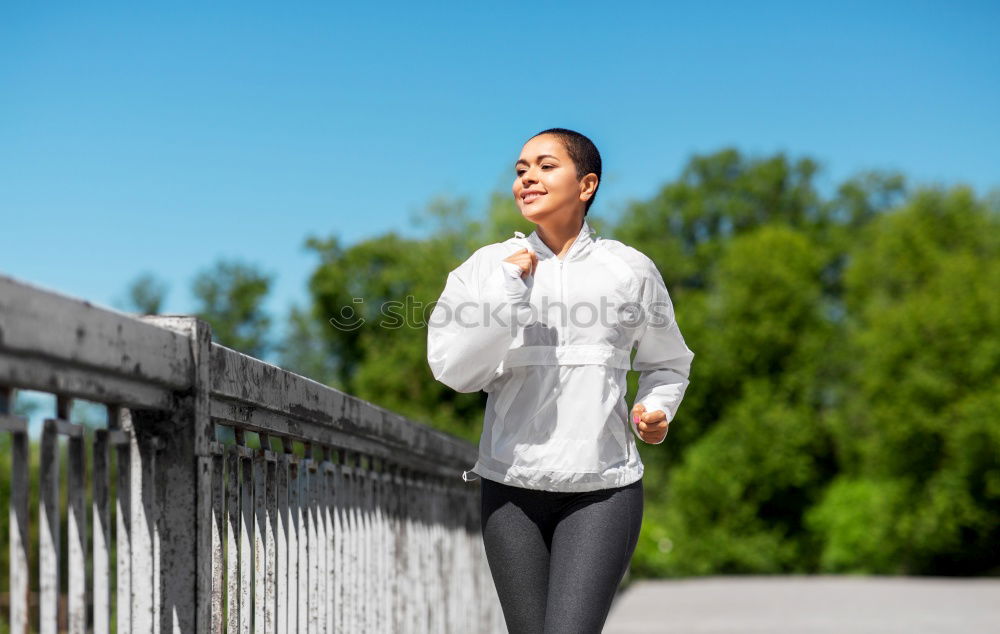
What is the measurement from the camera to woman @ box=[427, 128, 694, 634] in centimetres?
274

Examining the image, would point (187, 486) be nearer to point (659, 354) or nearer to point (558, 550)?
point (558, 550)

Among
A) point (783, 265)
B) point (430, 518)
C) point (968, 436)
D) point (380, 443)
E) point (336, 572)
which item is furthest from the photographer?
point (783, 265)

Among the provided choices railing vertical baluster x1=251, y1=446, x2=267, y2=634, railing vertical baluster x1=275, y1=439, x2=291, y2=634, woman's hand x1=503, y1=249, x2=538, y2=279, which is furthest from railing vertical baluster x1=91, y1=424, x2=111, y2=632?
woman's hand x1=503, y1=249, x2=538, y2=279

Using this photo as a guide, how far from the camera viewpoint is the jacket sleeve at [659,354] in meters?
2.96

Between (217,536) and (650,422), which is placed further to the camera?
(650,422)

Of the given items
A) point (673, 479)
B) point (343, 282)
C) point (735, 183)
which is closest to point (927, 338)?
point (673, 479)

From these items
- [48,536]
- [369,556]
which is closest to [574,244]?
[369,556]

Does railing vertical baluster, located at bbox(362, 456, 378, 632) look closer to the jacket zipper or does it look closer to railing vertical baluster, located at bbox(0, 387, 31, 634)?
the jacket zipper

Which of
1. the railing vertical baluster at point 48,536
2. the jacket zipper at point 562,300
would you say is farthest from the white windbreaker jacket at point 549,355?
the railing vertical baluster at point 48,536

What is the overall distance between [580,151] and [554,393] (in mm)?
639

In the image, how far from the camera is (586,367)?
9.13 feet

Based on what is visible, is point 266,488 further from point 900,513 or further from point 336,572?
point 900,513

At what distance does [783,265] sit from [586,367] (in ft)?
99.4

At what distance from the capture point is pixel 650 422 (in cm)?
289
